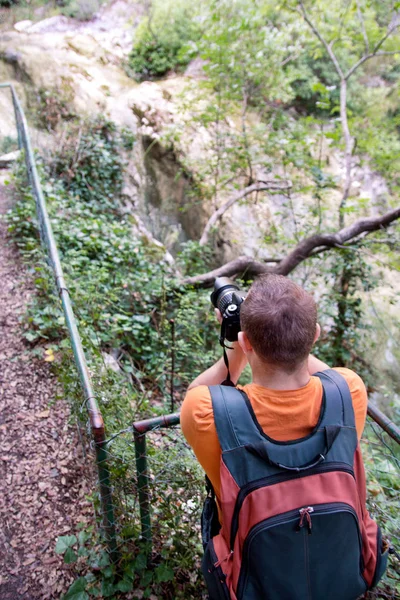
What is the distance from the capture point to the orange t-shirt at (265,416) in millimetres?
1121

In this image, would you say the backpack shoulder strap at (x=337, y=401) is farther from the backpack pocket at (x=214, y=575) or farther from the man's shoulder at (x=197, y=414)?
the backpack pocket at (x=214, y=575)

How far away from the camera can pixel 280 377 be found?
1166 millimetres

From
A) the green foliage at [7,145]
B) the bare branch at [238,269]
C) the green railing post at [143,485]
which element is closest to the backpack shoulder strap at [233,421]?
the green railing post at [143,485]

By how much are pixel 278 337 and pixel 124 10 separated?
1641cm

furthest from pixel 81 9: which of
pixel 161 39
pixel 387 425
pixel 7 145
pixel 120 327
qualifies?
pixel 387 425

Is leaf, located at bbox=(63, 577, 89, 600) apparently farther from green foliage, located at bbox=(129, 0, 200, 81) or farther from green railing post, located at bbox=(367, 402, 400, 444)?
green foliage, located at bbox=(129, 0, 200, 81)

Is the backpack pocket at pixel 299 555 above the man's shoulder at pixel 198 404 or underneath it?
underneath

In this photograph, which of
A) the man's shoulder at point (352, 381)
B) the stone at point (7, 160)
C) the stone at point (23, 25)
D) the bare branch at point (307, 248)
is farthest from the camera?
the stone at point (23, 25)

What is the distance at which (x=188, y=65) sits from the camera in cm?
1120

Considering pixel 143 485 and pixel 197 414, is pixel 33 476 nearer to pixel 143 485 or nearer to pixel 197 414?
pixel 143 485

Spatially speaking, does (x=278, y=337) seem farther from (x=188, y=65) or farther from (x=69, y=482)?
(x=188, y=65)

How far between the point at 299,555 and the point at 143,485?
3.08 ft

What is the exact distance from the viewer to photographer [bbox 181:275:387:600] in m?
1.07

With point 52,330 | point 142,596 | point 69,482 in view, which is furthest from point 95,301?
point 142,596
